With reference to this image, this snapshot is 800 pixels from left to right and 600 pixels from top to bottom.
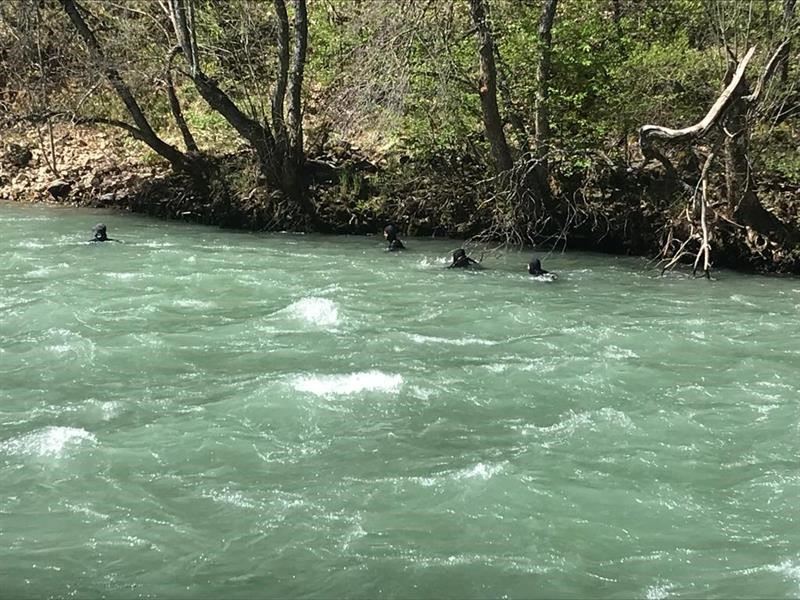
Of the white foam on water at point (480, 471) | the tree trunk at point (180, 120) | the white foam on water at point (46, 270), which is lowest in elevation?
the white foam on water at point (480, 471)

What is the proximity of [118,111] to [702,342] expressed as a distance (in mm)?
15222

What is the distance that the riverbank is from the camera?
51.4 feet

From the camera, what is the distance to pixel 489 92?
50.6 ft

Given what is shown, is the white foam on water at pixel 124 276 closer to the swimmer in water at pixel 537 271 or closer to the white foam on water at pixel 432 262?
the white foam on water at pixel 432 262

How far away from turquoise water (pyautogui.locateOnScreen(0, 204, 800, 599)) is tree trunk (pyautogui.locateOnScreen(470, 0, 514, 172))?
4.28 meters

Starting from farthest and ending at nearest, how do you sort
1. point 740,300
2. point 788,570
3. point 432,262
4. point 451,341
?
point 432,262
point 740,300
point 451,341
point 788,570

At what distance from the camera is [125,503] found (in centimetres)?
589

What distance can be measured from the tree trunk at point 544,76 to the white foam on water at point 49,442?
35.1 feet

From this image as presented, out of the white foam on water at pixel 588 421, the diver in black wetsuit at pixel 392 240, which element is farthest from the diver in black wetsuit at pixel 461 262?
the white foam on water at pixel 588 421

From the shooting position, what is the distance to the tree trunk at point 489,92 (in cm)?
1484

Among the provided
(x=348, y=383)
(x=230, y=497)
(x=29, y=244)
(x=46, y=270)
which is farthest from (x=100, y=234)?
(x=230, y=497)

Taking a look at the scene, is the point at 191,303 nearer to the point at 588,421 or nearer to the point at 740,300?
the point at 588,421

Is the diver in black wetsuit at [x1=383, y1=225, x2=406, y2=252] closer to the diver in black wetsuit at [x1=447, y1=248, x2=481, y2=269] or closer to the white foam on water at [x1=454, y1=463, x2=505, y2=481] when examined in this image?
the diver in black wetsuit at [x1=447, y1=248, x2=481, y2=269]

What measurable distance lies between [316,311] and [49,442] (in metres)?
4.80
